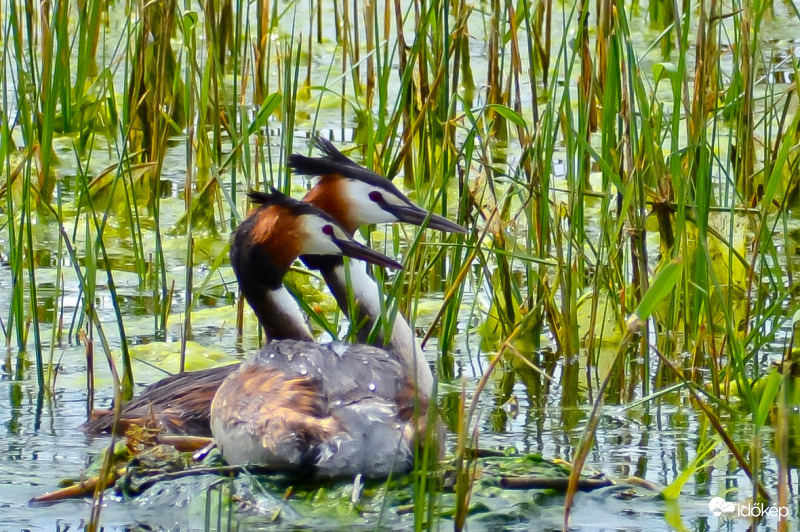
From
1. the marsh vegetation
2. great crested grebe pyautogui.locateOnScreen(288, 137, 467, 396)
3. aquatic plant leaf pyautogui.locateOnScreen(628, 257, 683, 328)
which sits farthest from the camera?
great crested grebe pyautogui.locateOnScreen(288, 137, 467, 396)

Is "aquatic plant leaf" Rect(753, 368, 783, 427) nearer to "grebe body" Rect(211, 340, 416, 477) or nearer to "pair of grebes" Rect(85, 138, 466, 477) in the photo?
"pair of grebes" Rect(85, 138, 466, 477)

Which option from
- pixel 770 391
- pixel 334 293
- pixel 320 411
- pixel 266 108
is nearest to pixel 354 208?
pixel 334 293

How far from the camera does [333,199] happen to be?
437 centimetres

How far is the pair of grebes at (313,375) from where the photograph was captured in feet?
9.87

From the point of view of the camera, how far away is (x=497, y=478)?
3.00 m

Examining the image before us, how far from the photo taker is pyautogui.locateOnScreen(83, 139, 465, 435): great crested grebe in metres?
3.66

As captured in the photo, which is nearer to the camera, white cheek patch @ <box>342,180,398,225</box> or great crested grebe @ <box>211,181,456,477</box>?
great crested grebe @ <box>211,181,456,477</box>

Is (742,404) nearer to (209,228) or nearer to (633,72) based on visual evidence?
(633,72)

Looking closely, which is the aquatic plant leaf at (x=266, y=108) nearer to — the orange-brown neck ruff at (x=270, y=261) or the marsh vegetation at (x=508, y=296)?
the marsh vegetation at (x=508, y=296)

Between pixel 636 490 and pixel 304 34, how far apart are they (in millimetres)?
5316

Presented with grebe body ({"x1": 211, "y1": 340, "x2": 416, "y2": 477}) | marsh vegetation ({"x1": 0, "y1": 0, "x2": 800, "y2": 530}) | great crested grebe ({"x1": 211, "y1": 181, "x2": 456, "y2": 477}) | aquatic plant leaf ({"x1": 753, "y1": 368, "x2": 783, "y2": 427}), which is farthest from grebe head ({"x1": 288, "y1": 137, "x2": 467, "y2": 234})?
aquatic plant leaf ({"x1": 753, "y1": 368, "x2": 783, "y2": 427})

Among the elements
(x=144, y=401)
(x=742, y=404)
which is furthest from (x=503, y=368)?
(x=144, y=401)

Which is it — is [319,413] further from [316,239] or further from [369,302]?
[369,302]

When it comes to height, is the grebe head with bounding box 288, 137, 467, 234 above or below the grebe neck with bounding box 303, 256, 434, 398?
above
